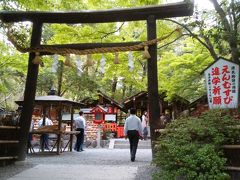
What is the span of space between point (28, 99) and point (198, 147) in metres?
6.15

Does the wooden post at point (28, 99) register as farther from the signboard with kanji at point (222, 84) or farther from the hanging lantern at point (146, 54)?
the signboard with kanji at point (222, 84)

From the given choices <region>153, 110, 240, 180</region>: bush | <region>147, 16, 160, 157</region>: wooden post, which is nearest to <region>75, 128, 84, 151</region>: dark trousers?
<region>147, 16, 160, 157</region>: wooden post

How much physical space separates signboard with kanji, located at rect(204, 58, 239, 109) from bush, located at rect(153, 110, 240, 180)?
2.12 m

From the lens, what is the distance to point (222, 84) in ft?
28.4

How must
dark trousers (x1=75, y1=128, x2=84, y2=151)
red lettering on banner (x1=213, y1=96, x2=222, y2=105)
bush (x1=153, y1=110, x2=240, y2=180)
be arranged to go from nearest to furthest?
bush (x1=153, y1=110, x2=240, y2=180) → red lettering on banner (x1=213, y1=96, x2=222, y2=105) → dark trousers (x1=75, y1=128, x2=84, y2=151)

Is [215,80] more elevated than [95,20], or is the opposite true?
[95,20]

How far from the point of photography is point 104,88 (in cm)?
3300

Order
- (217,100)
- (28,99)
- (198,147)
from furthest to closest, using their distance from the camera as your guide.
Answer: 1. (28,99)
2. (217,100)
3. (198,147)

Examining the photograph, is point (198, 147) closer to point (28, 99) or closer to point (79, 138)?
point (28, 99)

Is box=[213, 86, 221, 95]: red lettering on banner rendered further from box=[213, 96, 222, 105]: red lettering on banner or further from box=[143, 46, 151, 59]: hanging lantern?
box=[143, 46, 151, 59]: hanging lantern

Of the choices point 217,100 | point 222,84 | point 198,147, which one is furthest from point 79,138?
point 198,147

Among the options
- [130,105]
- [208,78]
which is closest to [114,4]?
[208,78]

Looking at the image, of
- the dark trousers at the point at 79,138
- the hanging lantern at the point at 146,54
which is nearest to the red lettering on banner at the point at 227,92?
the hanging lantern at the point at 146,54

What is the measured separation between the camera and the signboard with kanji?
847 cm
